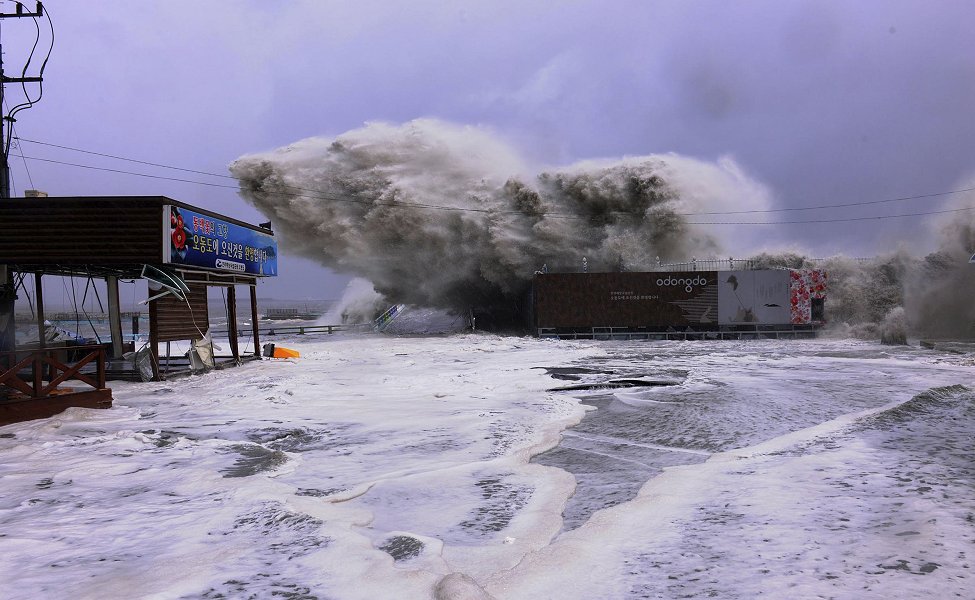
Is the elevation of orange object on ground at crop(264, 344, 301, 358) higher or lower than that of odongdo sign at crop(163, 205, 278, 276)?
lower

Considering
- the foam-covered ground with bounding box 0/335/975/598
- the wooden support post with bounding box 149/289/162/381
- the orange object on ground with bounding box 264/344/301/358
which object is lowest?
the foam-covered ground with bounding box 0/335/975/598

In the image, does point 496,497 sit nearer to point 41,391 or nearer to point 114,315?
point 41,391

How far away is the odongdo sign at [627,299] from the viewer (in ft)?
100

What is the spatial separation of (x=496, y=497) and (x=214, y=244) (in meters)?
12.1

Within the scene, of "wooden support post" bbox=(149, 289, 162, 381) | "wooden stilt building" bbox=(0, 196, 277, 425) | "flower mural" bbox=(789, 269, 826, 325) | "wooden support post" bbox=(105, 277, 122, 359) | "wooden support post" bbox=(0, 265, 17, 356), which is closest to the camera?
"wooden stilt building" bbox=(0, 196, 277, 425)

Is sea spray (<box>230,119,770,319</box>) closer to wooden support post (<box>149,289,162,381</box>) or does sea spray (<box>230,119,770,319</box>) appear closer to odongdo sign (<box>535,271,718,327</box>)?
odongdo sign (<box>535,271,718,327</box>)

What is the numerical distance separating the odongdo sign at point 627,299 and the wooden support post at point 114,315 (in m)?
20.4

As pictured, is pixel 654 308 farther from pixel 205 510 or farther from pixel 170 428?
pixel 205 510

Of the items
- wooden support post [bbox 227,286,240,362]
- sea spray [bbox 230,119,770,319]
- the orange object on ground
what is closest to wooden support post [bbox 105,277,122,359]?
wooden support post [bbox 227,286,240,362]

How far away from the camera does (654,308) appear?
1209 inches

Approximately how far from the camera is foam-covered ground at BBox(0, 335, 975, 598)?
11.7ft

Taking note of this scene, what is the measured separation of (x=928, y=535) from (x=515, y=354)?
656 inches

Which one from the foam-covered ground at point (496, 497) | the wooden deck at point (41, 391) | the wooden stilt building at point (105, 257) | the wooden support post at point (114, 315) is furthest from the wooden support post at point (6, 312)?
the foam-covered ground at point (496, 497)

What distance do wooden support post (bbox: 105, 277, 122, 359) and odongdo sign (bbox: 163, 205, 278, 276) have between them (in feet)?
7.11
